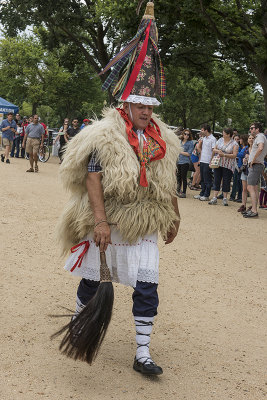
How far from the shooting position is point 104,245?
376 cm

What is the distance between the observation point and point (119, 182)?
377 cm

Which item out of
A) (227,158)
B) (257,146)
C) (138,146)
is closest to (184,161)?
(227,158)

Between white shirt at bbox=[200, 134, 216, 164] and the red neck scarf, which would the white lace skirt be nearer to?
the red neck scarf

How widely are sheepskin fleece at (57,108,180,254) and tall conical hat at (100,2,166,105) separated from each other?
0.19 m

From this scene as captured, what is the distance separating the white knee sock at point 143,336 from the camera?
380 cm

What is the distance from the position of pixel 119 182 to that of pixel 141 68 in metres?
0.88

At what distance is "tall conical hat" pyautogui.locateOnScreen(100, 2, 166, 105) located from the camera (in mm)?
4008

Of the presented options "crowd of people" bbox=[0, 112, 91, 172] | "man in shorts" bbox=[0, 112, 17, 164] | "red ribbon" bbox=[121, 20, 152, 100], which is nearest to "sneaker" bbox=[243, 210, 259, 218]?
"crowd of people" bbox=[0, 112, 91, 172]

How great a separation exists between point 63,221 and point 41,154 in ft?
63.2

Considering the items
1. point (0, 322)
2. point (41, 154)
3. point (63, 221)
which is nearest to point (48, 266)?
point (0, 322)

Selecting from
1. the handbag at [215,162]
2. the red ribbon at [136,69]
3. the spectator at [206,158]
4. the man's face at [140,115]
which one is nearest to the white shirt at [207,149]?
the spectator at [206,158]

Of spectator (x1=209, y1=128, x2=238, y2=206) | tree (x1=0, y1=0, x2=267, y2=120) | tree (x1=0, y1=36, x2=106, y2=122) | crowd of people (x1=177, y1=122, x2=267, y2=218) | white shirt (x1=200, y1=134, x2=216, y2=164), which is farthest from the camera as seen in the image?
tree (x1=0, y1=36, x2=106, y2=122)

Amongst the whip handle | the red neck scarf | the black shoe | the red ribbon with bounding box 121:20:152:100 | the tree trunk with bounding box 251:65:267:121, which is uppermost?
the tree trunk with bounding box 251:65:267:121

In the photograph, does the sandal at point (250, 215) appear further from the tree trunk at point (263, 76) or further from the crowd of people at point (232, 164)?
the tree trunk at point (263, 76)
